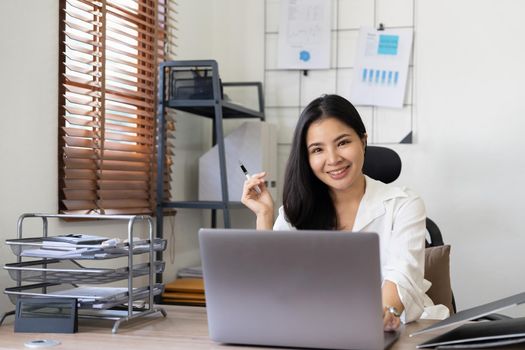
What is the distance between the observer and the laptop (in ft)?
3.76

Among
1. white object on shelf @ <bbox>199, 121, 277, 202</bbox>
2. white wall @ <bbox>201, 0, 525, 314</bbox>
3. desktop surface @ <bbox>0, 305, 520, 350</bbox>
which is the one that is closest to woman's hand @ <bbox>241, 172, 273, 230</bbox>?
desktop surface @ <bbox>0, 305, 520, 350</bbox>

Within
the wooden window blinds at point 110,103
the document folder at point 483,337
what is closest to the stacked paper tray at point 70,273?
the wooden window blinds at point 110,103

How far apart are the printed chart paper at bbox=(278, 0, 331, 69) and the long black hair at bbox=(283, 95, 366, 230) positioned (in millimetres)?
1629

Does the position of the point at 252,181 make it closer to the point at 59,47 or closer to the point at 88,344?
the point at 88,344

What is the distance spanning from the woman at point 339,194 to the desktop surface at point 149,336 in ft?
0.82

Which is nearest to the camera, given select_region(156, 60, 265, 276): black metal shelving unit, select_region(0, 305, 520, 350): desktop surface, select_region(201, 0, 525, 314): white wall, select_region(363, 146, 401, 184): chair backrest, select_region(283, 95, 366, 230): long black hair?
select_region(0, 305, 520, 350): desktop surface

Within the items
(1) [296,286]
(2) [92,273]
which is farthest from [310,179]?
(1) [296,286]

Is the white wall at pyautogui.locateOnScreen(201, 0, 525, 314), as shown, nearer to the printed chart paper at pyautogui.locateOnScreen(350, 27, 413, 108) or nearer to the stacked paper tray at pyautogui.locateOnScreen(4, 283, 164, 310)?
the printed chart paper at pyautogui.locateOnScreen(350, 27, 413, 108)

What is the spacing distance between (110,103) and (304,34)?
119 cm

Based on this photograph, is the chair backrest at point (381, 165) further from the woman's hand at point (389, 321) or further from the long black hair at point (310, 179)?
the woman's hand at point (389, 321)

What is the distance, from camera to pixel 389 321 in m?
1.38

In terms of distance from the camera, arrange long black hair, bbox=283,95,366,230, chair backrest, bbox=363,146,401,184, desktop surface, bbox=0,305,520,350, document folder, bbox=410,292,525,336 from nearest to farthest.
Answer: document folder, bbox=410,292,525,336, desktop surface, bbox=0,305,520,350, long black hair, bbox=283,95,366,230, chair backrest, bbox=363,146,401,184

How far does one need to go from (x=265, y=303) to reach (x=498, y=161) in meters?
2.29

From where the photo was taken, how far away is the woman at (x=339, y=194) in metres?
1.72
